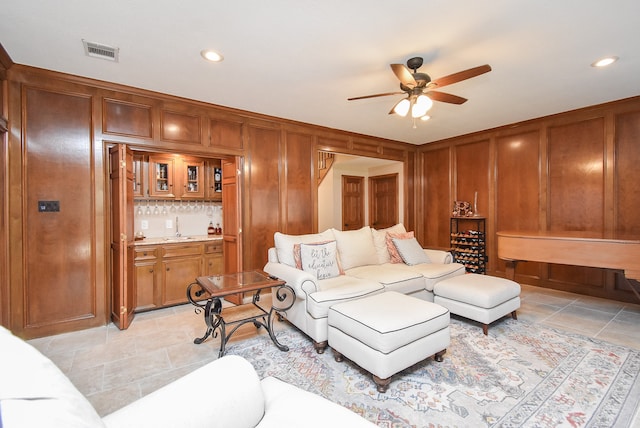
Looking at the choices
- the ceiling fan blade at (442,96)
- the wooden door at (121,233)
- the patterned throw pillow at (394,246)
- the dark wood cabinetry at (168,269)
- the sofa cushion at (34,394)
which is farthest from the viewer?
the patterned throw pillow at (394,246)

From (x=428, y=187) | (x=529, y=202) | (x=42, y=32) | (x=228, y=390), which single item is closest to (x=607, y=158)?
(x=529, y=202)

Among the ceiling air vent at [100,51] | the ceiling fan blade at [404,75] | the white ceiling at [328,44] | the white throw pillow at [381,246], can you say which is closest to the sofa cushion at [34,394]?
the white ceiling at [328,44]

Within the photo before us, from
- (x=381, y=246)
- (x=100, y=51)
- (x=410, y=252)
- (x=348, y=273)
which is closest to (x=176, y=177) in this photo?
(x=100, y=51)

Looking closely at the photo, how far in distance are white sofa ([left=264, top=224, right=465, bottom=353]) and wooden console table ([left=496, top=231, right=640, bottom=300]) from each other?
68cm

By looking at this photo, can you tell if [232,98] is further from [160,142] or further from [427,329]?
[427,329]

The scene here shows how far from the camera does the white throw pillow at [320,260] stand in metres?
3.08

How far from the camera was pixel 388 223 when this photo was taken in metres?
7.08

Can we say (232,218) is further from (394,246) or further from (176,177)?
(394,246)

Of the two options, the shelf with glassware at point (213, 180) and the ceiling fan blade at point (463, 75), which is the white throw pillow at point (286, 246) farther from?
the ceiling fan blade at point (463, 75)

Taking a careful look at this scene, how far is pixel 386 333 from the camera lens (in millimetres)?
1972

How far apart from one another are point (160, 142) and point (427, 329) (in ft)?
11.4

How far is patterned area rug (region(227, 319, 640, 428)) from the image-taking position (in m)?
1.75

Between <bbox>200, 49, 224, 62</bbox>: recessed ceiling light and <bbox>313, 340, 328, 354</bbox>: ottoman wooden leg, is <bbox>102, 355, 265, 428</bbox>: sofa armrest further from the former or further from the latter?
<bbox>200, 49, 224, 62</bbox>: recessed ceiling light

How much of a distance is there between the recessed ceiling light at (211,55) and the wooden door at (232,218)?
1.49 m
